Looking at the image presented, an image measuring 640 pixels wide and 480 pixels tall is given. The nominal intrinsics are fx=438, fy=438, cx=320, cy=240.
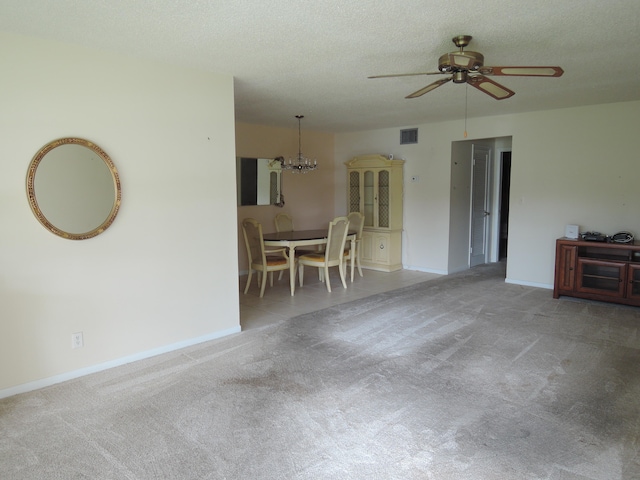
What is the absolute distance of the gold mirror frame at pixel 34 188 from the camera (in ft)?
9.33

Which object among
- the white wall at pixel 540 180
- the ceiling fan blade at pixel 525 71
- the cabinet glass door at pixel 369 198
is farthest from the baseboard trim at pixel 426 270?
the ceiling fan blade at pixel 525 71

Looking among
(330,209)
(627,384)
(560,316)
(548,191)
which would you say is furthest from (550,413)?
(330,209)

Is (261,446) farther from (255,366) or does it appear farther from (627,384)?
(627,384)

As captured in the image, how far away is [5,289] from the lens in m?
2.81

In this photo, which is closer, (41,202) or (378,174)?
(41,202)

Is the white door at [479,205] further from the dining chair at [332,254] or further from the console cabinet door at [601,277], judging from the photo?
the dining chair at [332,254]

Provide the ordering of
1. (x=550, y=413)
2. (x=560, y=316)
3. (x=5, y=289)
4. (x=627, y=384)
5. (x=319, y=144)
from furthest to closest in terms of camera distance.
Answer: (x=319, y=144) → (x=560, y=316) → (x=627, y=384) → (x=5, y=289) → (x=550, y=413)

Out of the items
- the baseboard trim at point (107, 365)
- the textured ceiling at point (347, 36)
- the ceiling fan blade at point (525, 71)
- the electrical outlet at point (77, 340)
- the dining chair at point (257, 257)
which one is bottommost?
the baseboard trim at point (107, 365)

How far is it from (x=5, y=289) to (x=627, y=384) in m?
4.17

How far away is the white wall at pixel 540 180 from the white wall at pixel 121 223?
3.84 meters

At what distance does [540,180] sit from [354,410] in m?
4.47

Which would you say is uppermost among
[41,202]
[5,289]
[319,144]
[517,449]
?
[319,144]

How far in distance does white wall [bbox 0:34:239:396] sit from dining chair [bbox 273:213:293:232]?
9.38ft

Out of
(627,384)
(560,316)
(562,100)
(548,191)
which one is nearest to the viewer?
(627,384)
